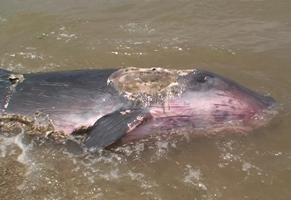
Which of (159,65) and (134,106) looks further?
(159,65)

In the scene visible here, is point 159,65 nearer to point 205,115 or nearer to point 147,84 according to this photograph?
point 147,84

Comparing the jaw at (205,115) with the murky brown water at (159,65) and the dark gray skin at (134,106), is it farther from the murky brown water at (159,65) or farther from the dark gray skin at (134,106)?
the murky brown water at (159,65)

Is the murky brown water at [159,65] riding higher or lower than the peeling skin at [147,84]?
lower

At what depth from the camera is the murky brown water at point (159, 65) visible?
3969mm

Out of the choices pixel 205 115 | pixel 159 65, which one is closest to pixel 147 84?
pixel 205 115

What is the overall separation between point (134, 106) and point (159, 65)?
6.59 ft

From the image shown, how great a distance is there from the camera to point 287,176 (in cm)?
402

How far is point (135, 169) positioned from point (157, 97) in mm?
959

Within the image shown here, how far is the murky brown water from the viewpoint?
13.0 ft

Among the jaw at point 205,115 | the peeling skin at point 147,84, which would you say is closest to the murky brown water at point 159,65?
the jaw at point 205,115

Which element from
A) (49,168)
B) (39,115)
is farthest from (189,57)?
(49,168)

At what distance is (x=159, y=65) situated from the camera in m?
6.54

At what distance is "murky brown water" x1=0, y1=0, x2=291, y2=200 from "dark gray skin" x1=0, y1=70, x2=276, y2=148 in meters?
0.22

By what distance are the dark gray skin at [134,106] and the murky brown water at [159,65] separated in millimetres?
225
